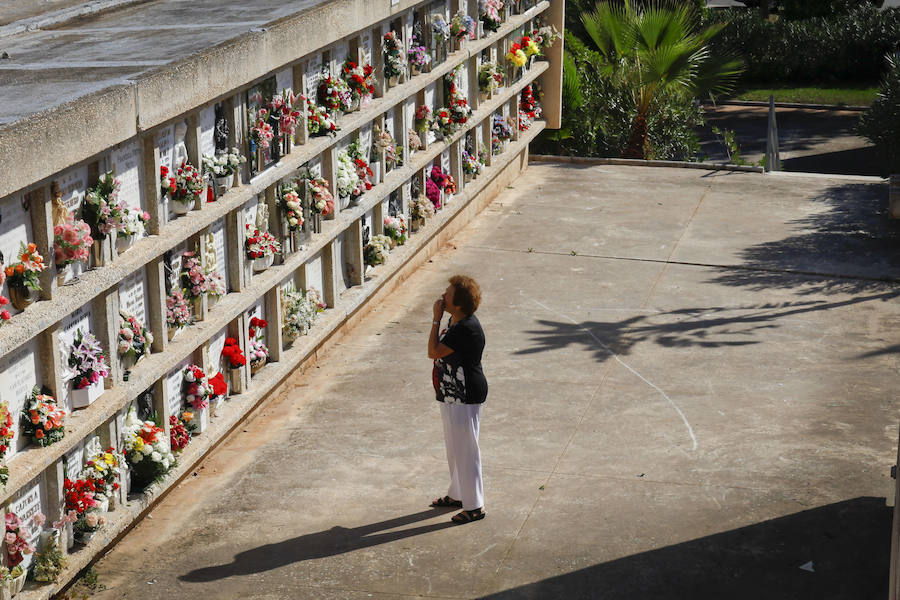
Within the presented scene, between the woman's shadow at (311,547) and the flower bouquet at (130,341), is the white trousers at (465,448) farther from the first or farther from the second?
the flower bouquet at (130,341)

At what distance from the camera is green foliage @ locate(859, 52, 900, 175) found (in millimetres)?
13023

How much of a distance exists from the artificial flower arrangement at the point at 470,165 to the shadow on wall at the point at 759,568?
21.4 ft

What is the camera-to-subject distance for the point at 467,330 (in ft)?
22.5

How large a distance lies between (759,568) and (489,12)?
7.78 meters

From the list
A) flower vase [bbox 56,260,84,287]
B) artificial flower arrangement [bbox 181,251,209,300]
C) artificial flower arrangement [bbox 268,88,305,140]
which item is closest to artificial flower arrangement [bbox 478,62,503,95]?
artificial flower arrangement [bbox 268,88,305,140]

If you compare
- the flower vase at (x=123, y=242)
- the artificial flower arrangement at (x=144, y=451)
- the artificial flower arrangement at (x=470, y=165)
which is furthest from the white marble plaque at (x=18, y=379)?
the artificial flower arrangement at (x=470, y=165)

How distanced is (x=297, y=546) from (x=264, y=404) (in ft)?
6.55

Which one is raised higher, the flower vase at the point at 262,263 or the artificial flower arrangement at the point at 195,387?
the flower vase at the point at 262,263

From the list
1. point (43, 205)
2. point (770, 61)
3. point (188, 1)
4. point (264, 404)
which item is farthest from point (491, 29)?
point (770, 61)

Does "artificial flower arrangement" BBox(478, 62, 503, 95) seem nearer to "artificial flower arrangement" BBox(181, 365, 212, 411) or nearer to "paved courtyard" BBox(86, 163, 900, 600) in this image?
"paved courtyard" BBox(86, 163, 900, 600)

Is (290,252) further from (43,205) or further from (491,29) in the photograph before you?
(491,29)

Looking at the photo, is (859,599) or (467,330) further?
(467,330)

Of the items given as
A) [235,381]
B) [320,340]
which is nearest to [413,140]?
[320,340]

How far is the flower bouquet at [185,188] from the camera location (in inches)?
279
